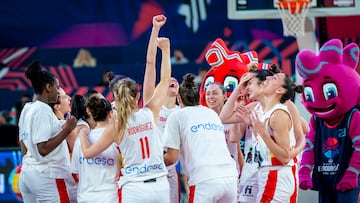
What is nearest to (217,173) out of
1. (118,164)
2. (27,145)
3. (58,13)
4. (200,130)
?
(200,130)

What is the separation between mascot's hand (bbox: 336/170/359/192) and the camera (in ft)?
26.9

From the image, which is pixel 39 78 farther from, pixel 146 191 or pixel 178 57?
pixel 178 57

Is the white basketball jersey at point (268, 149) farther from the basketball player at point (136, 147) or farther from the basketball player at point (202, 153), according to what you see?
the basketball player at point (136, 147)

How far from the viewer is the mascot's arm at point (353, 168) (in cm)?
820

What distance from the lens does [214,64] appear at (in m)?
9.19

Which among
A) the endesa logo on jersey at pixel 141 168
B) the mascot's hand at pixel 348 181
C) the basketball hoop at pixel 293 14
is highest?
the basketball hoop at pixel 293 14

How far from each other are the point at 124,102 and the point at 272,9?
5375 millimetres

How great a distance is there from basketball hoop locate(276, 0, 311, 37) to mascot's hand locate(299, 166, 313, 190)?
3164 millimetres

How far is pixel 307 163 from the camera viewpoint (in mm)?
8516

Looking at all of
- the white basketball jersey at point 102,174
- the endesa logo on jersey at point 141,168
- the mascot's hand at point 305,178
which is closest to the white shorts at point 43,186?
the white basketball jersey at point 102,174

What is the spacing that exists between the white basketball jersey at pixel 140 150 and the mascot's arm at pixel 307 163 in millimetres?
2148

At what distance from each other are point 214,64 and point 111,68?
767 cm

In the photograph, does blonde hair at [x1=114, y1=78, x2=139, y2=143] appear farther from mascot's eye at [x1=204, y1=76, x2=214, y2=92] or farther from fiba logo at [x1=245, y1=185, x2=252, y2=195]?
mascot's eye at [x1=204, y1=76, x2=214, y2=92]

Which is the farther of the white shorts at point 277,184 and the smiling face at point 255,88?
the smiling face at point 255,88
